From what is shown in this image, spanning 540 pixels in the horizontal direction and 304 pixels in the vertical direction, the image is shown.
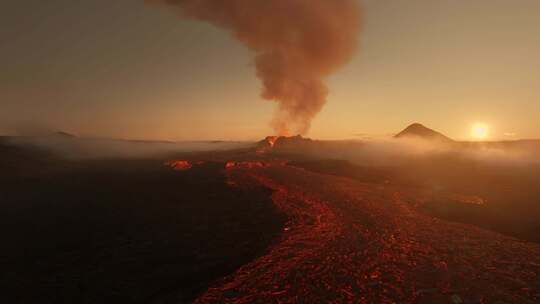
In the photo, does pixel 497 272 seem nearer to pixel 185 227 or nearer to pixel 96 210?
pixel 185 227

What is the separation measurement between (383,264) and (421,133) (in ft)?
503

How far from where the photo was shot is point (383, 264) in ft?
42.8

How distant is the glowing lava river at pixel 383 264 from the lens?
10508 mm

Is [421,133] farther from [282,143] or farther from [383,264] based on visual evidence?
[383,264]

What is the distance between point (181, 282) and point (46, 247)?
1018cm

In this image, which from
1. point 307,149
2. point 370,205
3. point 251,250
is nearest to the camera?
point 251,250

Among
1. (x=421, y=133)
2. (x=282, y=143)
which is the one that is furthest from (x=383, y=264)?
(x=421, y=133)

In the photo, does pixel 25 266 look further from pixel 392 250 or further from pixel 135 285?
pixel 392 250

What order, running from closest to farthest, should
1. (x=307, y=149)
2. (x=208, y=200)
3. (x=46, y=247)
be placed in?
1. (x=46, y=247)
2. (x=208, y=200)
3. (x=307, y=149)

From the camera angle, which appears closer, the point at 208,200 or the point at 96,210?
the point at 96,210

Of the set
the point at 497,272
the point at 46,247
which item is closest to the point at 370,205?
the point at 497,272

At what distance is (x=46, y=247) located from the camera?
55.7 feet

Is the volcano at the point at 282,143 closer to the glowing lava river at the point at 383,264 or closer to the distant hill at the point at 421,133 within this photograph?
the distant hill at the point at 421,133

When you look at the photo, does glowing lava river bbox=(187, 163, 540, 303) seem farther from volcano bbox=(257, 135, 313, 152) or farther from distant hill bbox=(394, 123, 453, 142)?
distant hill bbox=(394, 123, 453, 142)
